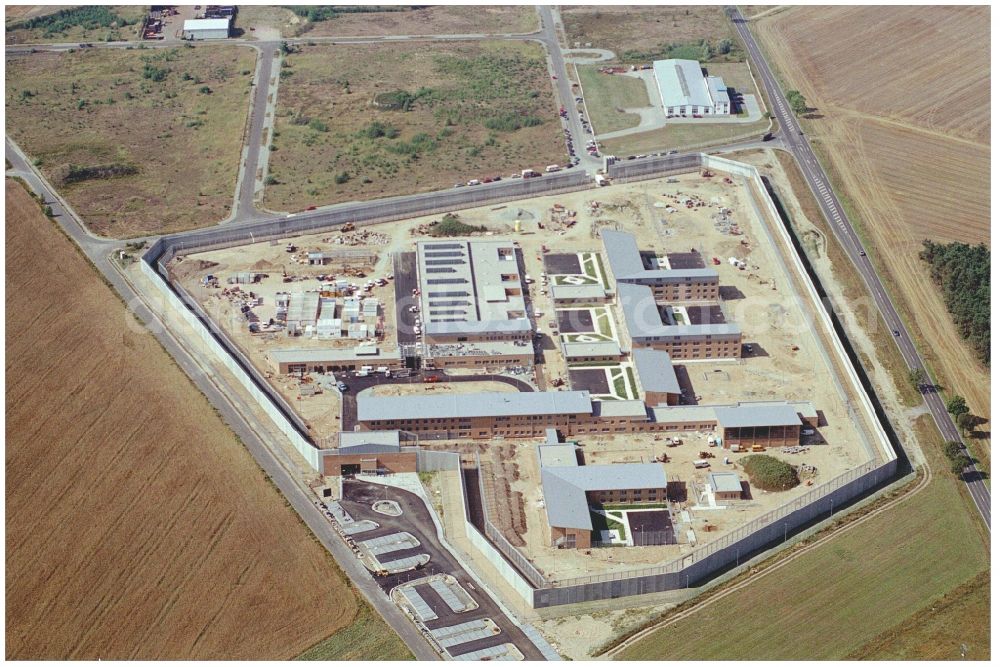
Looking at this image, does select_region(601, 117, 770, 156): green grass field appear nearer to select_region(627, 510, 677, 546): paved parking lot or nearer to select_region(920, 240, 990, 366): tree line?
select_region(920, 240, 990, 366): tree line

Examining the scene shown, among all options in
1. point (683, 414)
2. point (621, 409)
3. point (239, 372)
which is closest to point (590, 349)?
point (621, 409)

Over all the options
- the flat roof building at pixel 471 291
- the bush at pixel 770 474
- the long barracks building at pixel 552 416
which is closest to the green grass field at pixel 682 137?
the flat roof building at pixel 471 291

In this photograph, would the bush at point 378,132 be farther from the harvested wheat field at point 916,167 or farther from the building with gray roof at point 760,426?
the building with gray roof at point 760,426

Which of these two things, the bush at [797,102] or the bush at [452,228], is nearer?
the bush at [452,228]

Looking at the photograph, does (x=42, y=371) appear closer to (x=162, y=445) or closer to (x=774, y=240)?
(x=162, y=445)

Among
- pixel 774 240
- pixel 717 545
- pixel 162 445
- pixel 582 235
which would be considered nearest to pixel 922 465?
pixel 717 545

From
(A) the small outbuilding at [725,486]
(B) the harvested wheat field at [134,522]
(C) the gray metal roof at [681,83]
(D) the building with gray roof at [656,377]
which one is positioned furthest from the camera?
(C) the gray metal roof at [681,83]
